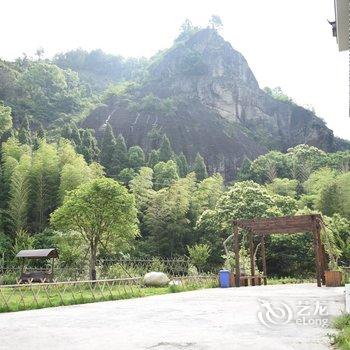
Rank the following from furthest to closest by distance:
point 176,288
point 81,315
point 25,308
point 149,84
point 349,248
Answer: point 149,84
point 349,248
point 176,288
point 25,308
point 81,315

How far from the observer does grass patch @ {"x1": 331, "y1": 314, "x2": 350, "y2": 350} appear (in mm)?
3951

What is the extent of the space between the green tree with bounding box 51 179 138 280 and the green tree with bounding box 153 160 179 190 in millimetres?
28491

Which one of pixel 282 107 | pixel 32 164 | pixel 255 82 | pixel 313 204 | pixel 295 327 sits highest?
pixel 255 82

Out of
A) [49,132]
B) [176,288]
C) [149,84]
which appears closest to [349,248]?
[176,288]

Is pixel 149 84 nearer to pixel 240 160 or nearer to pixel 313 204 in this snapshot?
pixel 240 160

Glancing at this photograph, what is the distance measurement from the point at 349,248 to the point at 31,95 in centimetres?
8023

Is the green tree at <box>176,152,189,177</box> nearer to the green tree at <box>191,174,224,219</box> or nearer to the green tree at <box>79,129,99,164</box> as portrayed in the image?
the green tree at <box>79,129,99,164</box>

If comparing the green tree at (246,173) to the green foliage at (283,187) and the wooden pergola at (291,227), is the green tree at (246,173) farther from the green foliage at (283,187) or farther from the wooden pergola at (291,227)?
the wooden pergola at (291,227)

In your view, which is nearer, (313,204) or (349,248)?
(349,248)

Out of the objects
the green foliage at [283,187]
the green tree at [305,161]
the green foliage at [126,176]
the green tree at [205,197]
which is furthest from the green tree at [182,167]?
the green tree at [305,161]

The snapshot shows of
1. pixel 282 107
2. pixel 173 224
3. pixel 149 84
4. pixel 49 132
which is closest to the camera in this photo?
pixel 173 224

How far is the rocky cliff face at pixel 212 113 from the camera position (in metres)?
81.6

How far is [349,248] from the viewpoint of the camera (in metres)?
28.5

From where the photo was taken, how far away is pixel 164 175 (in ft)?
176
